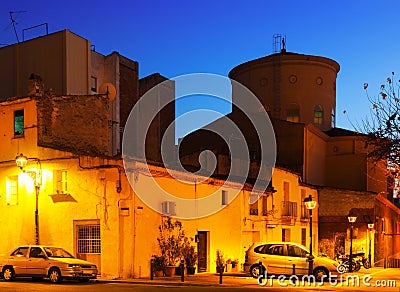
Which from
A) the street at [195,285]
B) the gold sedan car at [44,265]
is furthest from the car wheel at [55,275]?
the street at [195,285]

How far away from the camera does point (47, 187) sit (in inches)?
1013

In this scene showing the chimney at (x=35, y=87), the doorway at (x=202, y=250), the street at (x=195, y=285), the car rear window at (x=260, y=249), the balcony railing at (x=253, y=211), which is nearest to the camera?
the street at (x=195, y=285)

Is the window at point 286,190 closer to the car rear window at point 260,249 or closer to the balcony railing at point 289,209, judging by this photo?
the balcony railing at point 289,209

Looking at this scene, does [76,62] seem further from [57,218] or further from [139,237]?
[139,237]

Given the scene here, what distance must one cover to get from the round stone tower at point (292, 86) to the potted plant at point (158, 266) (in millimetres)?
27321

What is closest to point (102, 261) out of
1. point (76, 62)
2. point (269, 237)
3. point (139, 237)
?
point (139, 237)

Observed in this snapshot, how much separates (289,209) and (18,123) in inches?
688

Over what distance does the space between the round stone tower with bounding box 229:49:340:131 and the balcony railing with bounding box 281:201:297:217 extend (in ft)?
45.3

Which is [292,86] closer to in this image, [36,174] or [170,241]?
[170,241]

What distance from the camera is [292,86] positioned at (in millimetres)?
49594

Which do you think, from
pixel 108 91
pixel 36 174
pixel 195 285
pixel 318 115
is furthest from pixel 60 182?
pixel 318 115

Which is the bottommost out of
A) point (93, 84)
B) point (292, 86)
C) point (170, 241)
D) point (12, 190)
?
point (170, 241)

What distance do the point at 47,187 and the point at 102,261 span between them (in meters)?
4.41

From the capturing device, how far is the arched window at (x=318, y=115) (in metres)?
50.4
